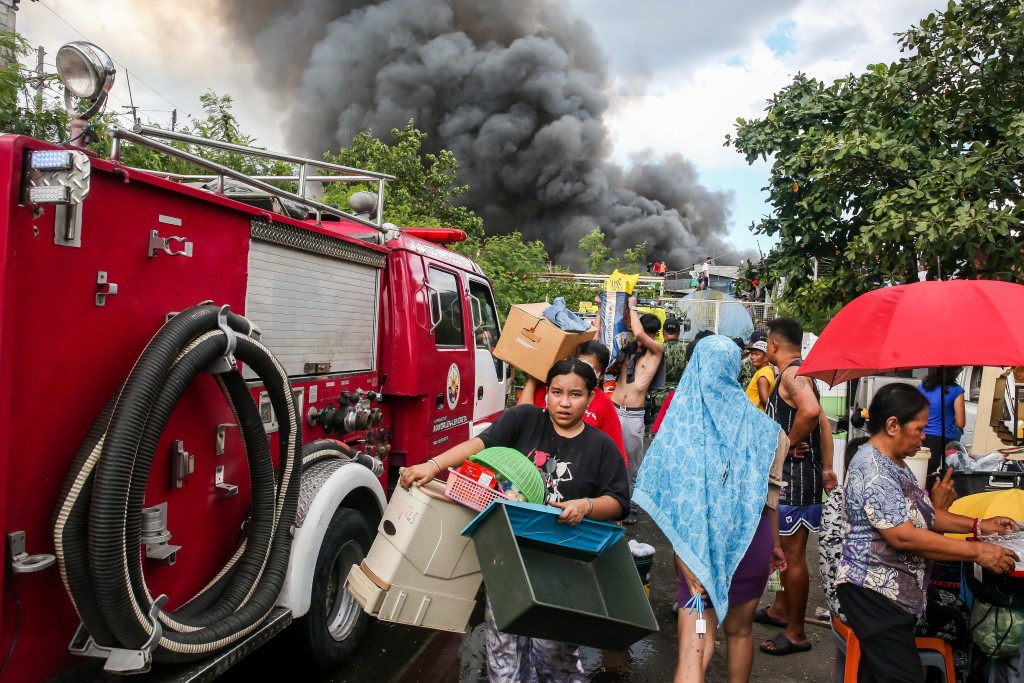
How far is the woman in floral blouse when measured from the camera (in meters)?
2.71

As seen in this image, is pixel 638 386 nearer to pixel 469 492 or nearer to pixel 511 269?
pixel 469 492

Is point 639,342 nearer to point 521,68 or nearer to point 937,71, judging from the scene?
point 937,71

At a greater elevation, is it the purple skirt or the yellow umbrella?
the yellow umbrella

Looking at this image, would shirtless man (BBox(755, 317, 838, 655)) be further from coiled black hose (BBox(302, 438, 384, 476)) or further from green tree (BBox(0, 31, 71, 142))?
green tree (BBox(0, 31, 71, 142))

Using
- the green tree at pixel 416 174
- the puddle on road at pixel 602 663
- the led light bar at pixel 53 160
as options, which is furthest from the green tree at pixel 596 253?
the led light bar at pixel 53 160

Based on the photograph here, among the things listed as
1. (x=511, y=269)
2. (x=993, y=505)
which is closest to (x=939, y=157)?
(x=993, y=505)

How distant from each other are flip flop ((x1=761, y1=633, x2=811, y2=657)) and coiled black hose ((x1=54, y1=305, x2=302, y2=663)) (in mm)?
2822

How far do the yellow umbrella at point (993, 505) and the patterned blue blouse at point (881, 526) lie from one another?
46 cm

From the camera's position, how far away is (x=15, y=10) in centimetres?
1427

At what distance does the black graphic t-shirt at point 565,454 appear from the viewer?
2.84 meters

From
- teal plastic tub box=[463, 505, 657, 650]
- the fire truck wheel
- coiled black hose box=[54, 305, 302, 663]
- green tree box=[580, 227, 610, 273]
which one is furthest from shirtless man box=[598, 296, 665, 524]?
green tree box=[580, 227, 610, 273]

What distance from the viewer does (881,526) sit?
8.95 feet

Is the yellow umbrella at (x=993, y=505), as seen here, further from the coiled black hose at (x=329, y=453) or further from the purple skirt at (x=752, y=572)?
the coiled black hose at (x=329, y=453)

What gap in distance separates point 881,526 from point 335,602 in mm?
2587
